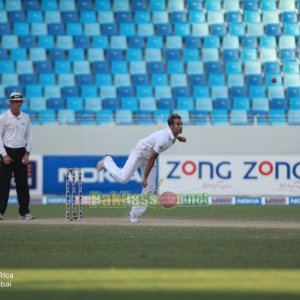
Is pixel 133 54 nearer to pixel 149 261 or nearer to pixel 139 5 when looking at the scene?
pixel 139 5

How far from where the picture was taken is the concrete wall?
27.2 meters

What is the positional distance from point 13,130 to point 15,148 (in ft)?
1.00

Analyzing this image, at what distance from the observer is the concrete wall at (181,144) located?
27219 mm

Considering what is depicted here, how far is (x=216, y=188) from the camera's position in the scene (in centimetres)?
2381

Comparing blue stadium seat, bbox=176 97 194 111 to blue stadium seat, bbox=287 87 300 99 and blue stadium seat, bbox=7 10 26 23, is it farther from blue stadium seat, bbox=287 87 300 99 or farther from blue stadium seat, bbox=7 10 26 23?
blue stadium seat, bbox=7 10 26 23

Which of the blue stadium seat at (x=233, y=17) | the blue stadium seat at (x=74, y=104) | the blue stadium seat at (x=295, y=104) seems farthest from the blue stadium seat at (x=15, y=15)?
the blue stadium seat at (x=295, y=104)

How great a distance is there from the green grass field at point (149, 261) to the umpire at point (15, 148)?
1561 millimetres

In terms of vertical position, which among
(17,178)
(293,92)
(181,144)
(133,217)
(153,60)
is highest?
(153,60)

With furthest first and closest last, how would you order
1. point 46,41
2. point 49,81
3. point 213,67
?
point 46,41 → point 213,67 → point 49,81

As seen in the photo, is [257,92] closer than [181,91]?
No

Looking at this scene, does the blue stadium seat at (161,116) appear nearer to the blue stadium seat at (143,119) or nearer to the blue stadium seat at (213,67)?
the blue stadium seat at (143,119)

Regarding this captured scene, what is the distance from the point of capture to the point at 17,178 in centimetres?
1608

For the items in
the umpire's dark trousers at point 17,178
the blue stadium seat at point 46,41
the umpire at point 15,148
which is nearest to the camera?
the umpire at point 15,148

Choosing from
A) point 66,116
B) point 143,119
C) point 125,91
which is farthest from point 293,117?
point 66,116
